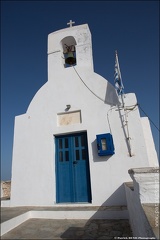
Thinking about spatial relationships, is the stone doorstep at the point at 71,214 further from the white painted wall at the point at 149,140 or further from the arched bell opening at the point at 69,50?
the arched bell opening at the point at 69,50

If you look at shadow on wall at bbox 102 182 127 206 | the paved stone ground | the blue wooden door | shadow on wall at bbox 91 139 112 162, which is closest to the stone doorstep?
the paved stone ground

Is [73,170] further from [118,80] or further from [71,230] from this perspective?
[118,80]

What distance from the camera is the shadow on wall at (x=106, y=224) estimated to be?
3.55 metres

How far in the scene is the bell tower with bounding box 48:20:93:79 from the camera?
694cm

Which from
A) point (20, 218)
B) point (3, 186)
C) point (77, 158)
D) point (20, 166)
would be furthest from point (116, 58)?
point (3, 186)

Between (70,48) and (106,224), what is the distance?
6.85 meters

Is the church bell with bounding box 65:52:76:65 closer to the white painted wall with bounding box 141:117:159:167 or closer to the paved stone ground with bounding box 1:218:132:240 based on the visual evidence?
the white painted wall with bounding box 141:117:159:167

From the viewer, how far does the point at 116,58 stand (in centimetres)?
586

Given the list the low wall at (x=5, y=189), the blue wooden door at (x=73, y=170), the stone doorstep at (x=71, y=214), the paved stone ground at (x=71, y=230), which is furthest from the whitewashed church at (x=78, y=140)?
the low wall at (x=5, y=189)

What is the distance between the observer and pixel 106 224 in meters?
4.16

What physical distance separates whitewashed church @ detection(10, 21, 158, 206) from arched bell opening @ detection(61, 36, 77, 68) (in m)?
0.10

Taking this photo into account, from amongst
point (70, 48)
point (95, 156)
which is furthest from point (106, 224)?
point (70, 48)

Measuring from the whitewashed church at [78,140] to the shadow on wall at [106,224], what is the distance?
0.37 ft

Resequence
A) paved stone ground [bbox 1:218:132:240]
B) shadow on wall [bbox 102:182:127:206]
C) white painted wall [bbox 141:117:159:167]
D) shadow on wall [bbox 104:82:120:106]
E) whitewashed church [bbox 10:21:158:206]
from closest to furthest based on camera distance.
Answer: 1. paved stone ground [bbox 1:218:132:240]
2. shadow on wall [bbox 102:182:127:206]
3. whitewashed church [bbox 10:21:158:206]
4. shadow on wall [bbox 104:82:120:106]
5. white painted wall [bbox 141:117:159:167]
